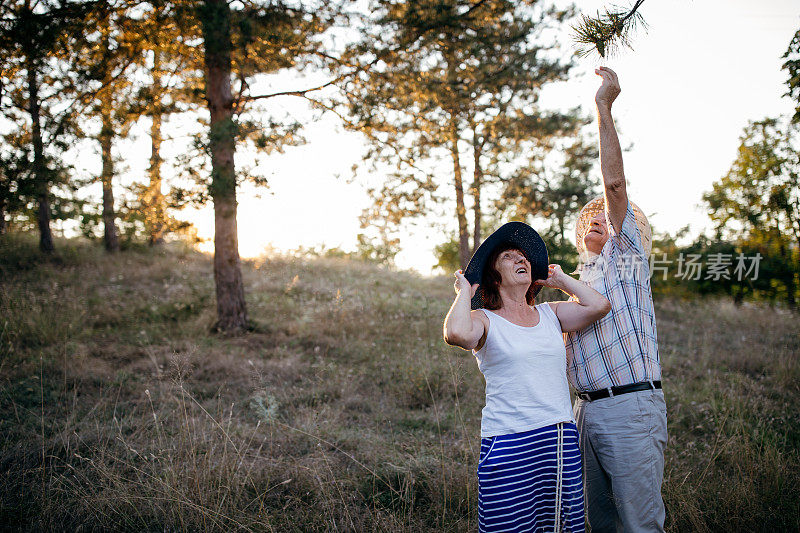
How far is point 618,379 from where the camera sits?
229 cm

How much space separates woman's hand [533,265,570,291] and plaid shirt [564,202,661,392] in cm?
16

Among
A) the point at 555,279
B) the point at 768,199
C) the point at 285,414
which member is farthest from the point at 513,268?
the point at 768,199

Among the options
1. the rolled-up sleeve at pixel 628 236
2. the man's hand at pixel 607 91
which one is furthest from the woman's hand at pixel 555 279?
the man's hand at pixel 607 91

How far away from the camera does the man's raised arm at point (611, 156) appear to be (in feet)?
7.58

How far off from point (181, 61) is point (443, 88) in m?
4.84

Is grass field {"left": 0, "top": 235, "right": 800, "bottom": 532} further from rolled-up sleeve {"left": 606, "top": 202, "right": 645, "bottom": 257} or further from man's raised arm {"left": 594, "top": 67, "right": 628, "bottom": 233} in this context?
man's raised arm {"left": 594, "top": 67, "right": 628, "bottom": 233}

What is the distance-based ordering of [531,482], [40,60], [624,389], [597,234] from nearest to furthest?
[531,482] → [624,389] → [597,234] → [40,60]

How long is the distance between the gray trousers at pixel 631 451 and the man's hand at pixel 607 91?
149 cm

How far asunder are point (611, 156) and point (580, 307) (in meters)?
0.77

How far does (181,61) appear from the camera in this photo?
8.50 m

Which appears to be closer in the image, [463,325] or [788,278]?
[463,325]

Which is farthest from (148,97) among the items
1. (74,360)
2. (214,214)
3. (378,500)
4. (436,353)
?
(378,500)

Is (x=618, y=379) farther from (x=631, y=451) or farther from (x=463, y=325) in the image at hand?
(x=463, y=325)

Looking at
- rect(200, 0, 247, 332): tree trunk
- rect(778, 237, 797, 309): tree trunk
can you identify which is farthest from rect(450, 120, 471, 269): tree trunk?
rect(778, 237, 797, 309): tree trunk
